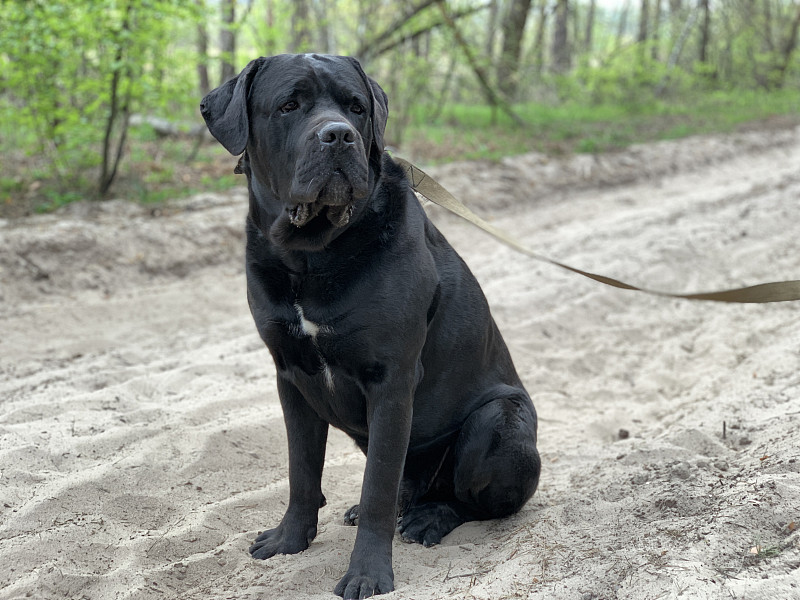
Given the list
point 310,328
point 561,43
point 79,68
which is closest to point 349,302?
point 310,328

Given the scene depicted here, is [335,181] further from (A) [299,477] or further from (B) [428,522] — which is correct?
(B) [428,522]

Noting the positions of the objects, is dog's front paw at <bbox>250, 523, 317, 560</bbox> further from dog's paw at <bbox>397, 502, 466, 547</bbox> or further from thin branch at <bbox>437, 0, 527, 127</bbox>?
thin branch at <bbox>437, 0, 527, 127</bbox>

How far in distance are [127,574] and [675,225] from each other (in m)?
7.16

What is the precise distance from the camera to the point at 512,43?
1389 centimetres

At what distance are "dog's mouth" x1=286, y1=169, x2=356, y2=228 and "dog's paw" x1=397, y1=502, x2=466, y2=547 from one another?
126 centimetres

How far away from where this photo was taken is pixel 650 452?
350 cm

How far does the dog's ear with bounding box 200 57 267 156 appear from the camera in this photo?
2.64 meters

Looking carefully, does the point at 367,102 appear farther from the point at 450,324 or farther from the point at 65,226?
the point at 65,226

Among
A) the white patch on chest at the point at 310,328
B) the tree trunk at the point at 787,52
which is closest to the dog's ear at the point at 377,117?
the white patch on chest at the point at 310,328

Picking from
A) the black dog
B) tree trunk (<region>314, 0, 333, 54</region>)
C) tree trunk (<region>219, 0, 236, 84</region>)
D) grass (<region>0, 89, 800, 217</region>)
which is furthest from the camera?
tree trunk (<region>314, 0, 333, 54</region>)

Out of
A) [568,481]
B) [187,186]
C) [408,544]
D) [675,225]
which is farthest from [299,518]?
[675,225]

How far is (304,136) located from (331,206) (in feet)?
0.80

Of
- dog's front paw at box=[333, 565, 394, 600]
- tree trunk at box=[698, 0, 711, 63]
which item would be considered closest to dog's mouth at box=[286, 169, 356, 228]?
dog's front paw at box=[333, 565, 394, 600]

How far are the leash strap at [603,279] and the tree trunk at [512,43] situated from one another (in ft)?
34.3
